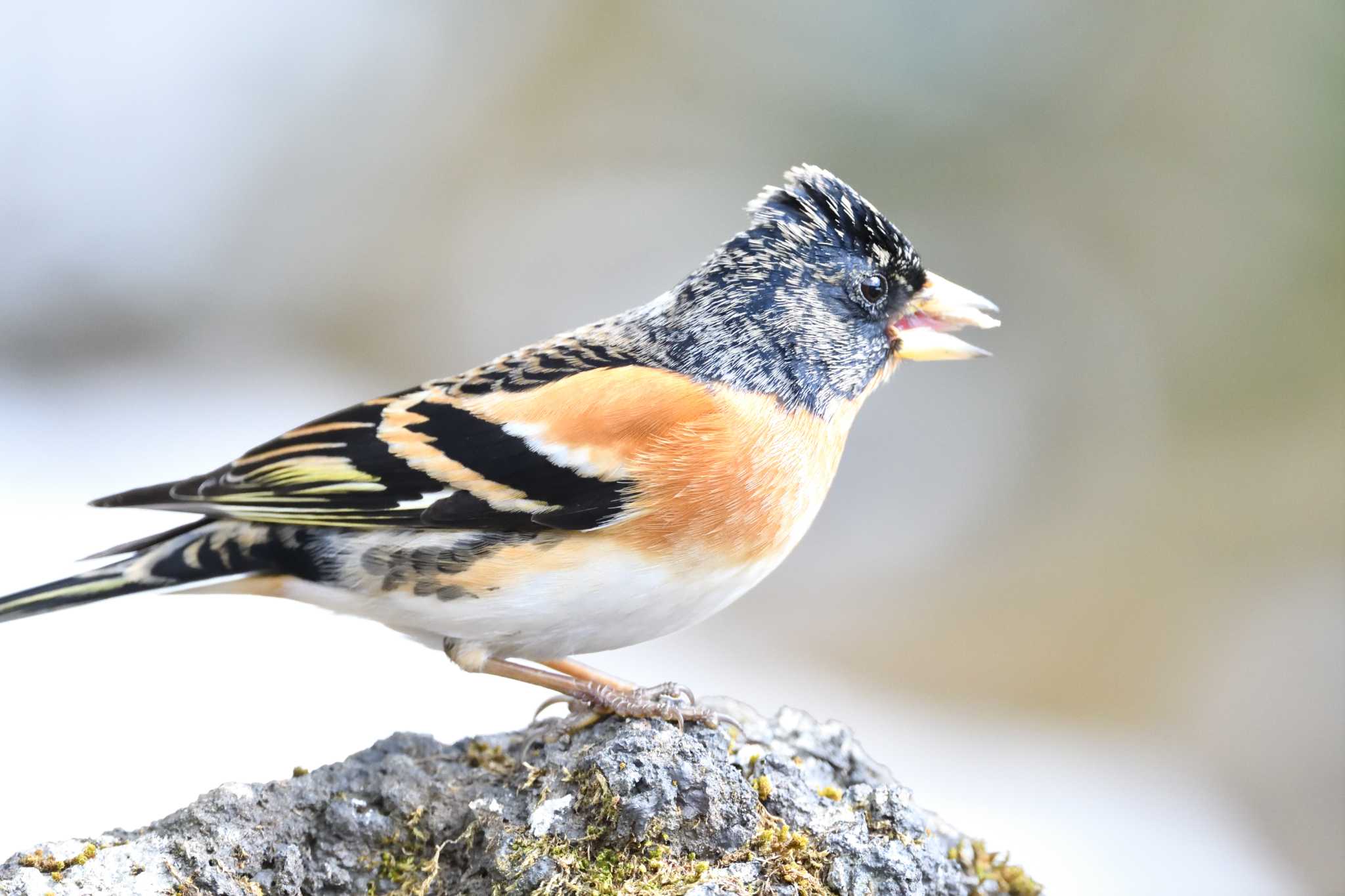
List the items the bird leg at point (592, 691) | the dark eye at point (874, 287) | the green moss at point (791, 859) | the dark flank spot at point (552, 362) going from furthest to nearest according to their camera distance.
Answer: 1. the dark eye at point (874, 287)
2. the dark flank spot at point (552, 362)
3. the bird leg at point (592, 691)
4. the green moss at point (791, 859)

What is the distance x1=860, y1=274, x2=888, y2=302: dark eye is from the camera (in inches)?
112

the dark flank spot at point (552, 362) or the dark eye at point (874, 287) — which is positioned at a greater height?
the dark eye at point (874, 287)

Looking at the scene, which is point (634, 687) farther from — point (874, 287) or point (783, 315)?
point (874, 287)

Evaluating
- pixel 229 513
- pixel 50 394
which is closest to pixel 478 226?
pixel 50 394

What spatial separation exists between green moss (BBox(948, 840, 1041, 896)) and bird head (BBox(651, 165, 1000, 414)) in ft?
3.34

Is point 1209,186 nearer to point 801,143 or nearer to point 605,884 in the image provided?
point 801,143

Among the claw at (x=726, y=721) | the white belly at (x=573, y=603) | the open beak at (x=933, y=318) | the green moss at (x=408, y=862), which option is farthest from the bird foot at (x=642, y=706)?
the open beak at (x=933, y=318)

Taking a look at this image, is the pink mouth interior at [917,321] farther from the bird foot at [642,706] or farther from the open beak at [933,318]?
the bird foot at [642,706]

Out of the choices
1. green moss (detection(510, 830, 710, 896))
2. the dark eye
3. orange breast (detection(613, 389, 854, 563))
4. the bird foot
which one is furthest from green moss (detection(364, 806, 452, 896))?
the dark eye

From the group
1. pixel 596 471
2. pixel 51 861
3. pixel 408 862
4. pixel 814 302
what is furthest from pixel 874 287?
pixel 51 861

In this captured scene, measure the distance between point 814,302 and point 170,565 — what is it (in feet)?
5.17

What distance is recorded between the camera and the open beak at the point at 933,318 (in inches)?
114

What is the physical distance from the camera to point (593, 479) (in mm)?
2494

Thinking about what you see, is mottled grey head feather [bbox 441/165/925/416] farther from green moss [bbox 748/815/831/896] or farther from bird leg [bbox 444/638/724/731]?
green moss [bbox 748/815/831/896]
